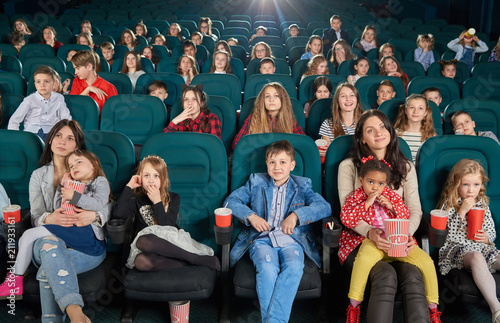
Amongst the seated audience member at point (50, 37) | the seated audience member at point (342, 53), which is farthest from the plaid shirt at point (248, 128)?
the seated audience member at point (50, 37)

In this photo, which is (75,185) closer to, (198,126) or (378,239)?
(198,126)

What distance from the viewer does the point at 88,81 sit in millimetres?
3299

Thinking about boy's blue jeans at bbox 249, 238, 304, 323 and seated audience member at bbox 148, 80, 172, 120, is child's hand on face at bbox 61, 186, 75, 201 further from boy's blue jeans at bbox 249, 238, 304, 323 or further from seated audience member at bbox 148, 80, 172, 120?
seated audience member at bbox 148, 80, 172, 120

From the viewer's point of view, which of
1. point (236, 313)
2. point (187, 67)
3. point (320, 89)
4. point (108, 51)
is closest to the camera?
point (236, 313)

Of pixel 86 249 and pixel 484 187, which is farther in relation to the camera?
pixel 484 187

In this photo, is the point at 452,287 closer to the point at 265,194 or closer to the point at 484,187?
the point at 484,187

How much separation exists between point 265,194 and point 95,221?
2.29 feet

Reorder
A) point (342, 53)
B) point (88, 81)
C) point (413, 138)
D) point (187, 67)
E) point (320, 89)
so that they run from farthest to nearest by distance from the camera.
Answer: point (342, 53), point (187, 67), point (88, 81), point (320, 89), point (413, 138)

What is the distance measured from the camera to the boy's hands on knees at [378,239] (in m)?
1.68

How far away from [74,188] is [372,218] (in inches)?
45.7

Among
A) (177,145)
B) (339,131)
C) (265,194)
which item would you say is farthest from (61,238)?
(339,131)

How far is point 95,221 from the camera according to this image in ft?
6.03

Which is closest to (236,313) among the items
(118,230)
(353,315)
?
(353,315)

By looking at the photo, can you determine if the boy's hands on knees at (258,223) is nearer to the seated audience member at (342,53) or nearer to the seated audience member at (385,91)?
the seated audience member at (385,91)
